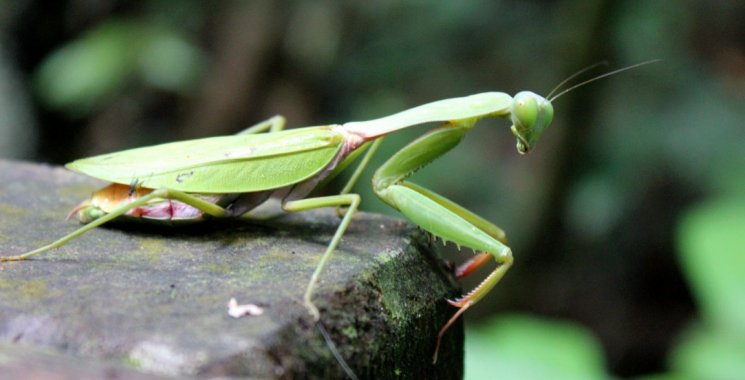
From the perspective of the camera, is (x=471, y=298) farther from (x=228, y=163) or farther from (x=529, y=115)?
(x=228, y=163)

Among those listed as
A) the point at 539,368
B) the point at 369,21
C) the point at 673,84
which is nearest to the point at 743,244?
the point at 539,368

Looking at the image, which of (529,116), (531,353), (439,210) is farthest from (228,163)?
(531,353)

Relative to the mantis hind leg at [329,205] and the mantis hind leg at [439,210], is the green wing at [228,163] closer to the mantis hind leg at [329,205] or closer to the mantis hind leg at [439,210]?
the mantis hind leg at [329,205]

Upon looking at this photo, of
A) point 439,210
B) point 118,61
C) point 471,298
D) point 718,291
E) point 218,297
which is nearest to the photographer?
point 218,297

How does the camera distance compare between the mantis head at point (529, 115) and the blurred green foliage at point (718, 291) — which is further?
the blurred green foliage at point (718, 291)

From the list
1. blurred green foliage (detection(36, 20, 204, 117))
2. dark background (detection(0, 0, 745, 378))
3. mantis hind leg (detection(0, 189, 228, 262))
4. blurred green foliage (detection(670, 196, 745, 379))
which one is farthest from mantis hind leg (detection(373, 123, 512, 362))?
blurred green foliage (detection(36, 20, 204, 117))

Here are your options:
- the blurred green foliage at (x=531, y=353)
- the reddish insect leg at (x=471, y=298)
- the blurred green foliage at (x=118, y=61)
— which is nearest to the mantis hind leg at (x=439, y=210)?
the reddish insect leg at (x=471, y=298)

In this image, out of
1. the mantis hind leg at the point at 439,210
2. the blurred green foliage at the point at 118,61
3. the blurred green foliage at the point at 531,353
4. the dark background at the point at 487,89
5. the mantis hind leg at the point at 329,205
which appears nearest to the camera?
Result: the mantis hind leg at the point at 329,205

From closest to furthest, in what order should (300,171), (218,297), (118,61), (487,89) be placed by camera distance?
1. (218,297)
2. (300,171)
3. (118,61)
4. (487,89)

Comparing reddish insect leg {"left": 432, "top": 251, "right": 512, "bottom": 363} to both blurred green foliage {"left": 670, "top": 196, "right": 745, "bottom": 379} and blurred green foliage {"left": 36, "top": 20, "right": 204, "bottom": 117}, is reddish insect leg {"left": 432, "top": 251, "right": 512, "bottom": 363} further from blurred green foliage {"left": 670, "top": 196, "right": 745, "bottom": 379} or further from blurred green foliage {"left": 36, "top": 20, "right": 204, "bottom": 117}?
blurred green foliage {"left": 36, "top": 20, "right": 204, "bottom": 117}
